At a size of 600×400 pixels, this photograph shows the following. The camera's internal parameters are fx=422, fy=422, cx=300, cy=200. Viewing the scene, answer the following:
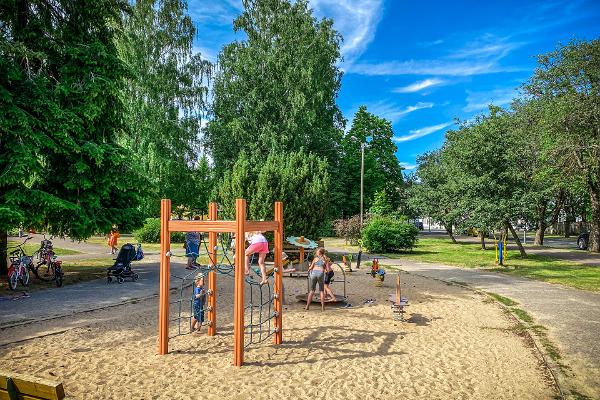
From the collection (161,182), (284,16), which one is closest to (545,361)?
(161,182)

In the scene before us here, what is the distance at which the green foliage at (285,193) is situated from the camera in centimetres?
2347

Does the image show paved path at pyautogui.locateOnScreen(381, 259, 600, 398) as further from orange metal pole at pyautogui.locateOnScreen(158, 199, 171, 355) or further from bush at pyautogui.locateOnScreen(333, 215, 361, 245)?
bush at pyautogui.locateOnScreen(333, 215, 361, 245)

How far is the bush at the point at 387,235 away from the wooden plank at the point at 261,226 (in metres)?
23.0

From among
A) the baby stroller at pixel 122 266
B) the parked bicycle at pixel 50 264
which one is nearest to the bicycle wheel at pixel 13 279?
the parked bicycle at pixel 50 264

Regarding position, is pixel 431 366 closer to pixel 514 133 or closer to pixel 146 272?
pixel 146 272

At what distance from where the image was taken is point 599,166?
2409cm

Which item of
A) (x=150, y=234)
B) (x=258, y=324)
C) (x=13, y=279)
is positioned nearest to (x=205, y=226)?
(x=258, y=324)

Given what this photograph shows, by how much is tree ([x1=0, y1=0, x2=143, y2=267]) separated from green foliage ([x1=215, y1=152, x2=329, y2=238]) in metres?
7.79

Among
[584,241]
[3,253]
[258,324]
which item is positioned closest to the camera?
[258,324]

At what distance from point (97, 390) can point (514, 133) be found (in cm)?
2494

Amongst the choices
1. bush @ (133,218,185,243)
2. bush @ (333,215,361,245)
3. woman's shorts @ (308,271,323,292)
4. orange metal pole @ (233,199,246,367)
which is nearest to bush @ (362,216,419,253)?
bush @ (333,215,361,245)

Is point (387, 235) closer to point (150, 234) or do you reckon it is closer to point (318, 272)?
point (318, 272)

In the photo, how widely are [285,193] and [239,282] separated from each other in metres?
16.3

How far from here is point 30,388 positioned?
12.0 ft
